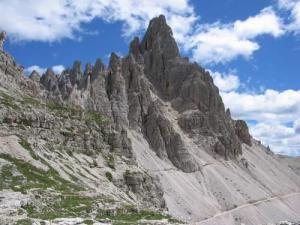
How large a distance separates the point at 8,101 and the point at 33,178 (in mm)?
20496

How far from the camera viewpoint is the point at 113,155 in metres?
86.2

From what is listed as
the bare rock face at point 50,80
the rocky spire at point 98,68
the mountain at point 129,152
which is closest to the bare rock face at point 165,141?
the mountain at point 129,152

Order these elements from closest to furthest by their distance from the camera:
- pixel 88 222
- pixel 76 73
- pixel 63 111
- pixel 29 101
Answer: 1. pixel 88 222
2. pixel 29 101
3. pixel 63 111
4. pixel 76 73

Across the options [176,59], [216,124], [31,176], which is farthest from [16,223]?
[176,59]

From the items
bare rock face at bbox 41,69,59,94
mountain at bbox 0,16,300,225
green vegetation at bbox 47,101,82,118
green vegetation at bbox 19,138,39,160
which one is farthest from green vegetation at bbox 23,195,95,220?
bare rock face at bbox 41,69,59,94

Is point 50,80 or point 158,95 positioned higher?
point 50,80

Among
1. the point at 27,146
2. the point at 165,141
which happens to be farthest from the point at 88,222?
the point at 165,141

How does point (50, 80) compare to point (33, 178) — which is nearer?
point (33, 178)

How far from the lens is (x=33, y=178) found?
176ft

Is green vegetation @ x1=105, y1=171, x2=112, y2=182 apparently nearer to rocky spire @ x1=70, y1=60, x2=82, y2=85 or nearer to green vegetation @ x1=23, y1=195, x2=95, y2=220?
green vegetation @ x1=23, y1=195, x2=95, y2=220

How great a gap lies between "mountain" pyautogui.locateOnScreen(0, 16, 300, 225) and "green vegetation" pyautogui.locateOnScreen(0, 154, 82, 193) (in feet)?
0.66

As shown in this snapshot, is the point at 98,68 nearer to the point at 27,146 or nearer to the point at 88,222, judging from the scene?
the point at 27,146

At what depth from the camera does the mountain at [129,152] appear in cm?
4250

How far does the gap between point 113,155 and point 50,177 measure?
29.8m
